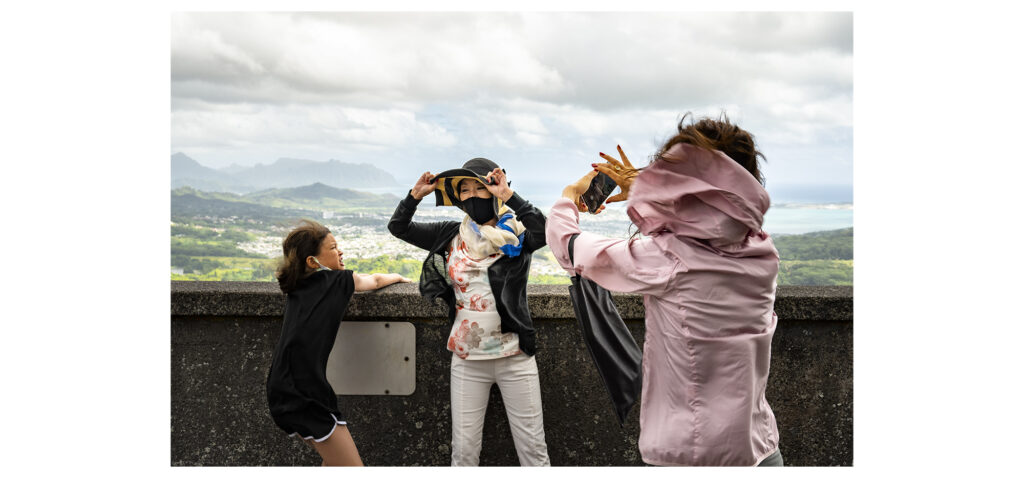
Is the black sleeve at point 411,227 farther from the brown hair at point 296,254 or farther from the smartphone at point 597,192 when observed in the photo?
the smartphone at point 597,192

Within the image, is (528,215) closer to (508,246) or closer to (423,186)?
(508,246)

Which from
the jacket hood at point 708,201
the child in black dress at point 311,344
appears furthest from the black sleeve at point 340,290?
the jacket hood at point 708,201

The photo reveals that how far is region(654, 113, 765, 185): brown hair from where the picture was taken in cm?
247

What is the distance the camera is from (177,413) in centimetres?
393

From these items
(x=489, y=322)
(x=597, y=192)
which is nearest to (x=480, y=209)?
(x=489, y=322)

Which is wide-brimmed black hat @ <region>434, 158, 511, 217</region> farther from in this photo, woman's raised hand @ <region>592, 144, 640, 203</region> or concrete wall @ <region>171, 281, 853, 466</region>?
woman's raised hand @ <region>592, 144, 640, 203</region>

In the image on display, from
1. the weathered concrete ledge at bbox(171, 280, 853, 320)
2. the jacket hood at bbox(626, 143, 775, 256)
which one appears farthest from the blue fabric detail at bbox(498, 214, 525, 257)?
the jacket hood at bbox(626, 143, 775, 256)

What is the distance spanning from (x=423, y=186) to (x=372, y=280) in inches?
22.3

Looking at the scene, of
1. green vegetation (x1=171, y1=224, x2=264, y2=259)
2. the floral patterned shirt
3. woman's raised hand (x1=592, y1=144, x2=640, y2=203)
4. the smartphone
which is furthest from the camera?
green vegetation (x1=171, y1=224, x2=264, y2=259)

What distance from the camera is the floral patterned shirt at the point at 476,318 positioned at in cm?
345

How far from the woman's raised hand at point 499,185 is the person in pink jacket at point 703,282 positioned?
0.82 m

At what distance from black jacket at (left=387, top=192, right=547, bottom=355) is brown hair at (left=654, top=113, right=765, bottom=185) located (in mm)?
963

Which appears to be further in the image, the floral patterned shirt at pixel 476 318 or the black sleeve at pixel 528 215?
the floral patterned shirt at pixel 476 318

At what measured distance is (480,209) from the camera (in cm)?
352
